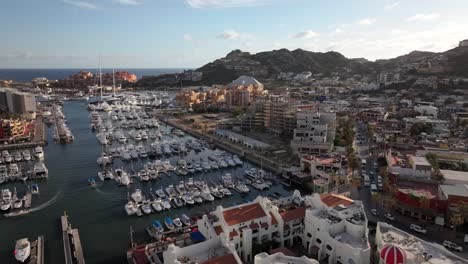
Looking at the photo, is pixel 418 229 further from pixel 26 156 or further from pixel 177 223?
pixel 26 156

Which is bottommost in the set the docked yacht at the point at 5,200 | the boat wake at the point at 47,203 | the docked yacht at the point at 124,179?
the boat wake at the point at 47,203

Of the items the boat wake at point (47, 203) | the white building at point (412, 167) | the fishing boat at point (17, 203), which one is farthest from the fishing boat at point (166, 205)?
the white building at point (412, 167)

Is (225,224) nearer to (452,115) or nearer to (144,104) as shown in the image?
(452,115)

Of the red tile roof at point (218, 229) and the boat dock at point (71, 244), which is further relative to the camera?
the boat dock at point (71, 244)

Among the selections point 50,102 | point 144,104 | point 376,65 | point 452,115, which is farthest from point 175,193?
point 376,65

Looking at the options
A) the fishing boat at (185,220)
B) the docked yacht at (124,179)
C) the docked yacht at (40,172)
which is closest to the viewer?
the fishing boat at (185,220)

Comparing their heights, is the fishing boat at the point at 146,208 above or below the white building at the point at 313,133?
below

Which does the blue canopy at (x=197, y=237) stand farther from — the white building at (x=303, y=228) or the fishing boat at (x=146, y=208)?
the fishing boat at (x=146, y=208)

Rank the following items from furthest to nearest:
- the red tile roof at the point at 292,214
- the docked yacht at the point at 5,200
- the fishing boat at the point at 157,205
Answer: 1. the fishing boat at the point at 157,205
2. the docked yacht at the point at 5,200
3. the red tile roof at the point at 292,214

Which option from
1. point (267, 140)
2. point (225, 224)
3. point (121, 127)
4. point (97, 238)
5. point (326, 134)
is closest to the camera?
point (225, 224)
